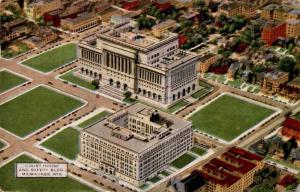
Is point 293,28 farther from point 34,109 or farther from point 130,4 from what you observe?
point 34,109

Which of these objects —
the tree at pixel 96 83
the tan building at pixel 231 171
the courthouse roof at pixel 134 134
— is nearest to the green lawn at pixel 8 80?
the tree at pixel 96 83

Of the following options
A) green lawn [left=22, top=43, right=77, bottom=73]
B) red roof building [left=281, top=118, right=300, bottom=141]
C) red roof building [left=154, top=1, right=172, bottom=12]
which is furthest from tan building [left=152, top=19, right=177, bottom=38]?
red roof building [left=281, top=118, right=300, bottom=141]

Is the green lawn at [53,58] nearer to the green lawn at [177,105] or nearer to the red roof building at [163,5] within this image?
the red roof building at [163,5]

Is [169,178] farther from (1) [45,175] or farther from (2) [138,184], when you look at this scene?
(1) [45,175]

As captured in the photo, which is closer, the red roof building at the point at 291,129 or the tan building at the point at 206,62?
the red roof building at the point at 291,129

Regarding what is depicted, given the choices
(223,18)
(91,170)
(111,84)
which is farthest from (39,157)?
(223,18)

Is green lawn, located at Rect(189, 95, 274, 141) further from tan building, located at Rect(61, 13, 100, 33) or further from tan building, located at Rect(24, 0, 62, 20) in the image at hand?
tan building, located at Rect(24, 0, 62, 20)

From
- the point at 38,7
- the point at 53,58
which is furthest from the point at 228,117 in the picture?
the point at 38,7
